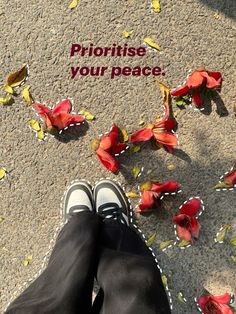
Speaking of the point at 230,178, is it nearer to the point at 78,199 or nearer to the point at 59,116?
the point at 78,199

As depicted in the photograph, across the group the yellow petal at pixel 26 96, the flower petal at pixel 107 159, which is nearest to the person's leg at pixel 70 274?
the flower petal at pixel 107 159

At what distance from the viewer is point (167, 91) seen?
250 cm

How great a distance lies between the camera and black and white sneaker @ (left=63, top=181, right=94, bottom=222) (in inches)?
96.7

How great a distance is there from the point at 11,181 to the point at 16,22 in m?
0.92

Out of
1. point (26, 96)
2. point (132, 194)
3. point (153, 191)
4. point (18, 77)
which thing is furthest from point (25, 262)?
point (18, 77)

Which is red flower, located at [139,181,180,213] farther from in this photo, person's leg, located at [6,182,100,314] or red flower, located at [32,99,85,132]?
red flower, located at [32,99,85,132]

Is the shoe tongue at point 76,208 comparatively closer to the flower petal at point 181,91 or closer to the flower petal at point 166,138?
the flower petal at point 166,138

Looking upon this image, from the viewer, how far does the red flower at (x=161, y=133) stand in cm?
246

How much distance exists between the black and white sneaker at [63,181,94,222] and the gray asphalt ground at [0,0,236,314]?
57 mm

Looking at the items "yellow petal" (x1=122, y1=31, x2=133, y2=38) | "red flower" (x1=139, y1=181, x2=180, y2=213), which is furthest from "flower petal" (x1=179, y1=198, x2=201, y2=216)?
"yellow petal" (x1=122, y1=31, x2=133, y2=38)

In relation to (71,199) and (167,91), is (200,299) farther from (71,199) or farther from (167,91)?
(167,91)

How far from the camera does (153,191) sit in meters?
2.46

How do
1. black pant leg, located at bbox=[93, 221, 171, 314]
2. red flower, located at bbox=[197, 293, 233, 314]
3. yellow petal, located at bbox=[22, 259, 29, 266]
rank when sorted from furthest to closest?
yellow petal, located at bbox=[22, 259, 29, 266], red flower, located at bbox=[197, 293, 233, 314], black pant leg, located at bbox=[93, 221, 171, 314]

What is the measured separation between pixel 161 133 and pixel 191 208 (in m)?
0.45
